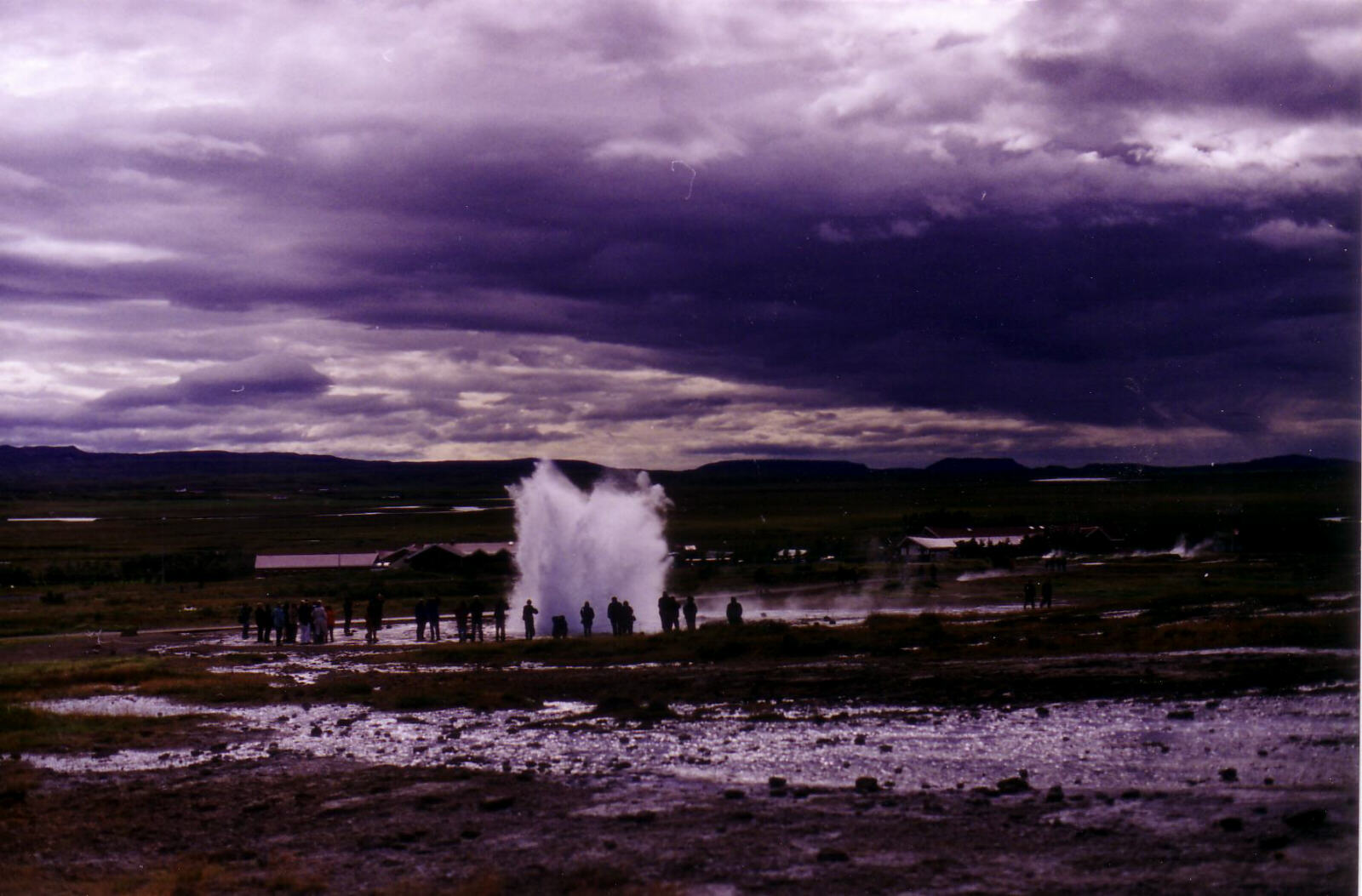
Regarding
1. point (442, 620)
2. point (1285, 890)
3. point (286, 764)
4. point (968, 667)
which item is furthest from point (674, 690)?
point (442, 620)

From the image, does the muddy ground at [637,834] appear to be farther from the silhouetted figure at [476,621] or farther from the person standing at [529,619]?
the silhouetted figure at [476,621]

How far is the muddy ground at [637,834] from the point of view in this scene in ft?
31.6

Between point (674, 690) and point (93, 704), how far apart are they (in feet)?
37.5

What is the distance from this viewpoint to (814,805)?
1216 centimetres

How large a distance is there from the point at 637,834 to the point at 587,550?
108 feet

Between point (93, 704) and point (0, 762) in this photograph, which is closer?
point (0, 762)

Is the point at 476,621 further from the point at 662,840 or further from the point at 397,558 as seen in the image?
the point at 397,558

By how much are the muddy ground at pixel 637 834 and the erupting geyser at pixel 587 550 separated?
27.2m

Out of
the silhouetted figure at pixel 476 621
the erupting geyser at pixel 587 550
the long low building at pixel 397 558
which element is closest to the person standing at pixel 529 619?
the silhouetted figure at pixel 476 621

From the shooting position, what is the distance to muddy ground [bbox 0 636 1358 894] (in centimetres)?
962

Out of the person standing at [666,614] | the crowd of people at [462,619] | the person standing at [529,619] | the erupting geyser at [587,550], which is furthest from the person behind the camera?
the erupting geyser at [587,550]

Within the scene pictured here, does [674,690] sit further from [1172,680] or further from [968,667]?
[1172,680]

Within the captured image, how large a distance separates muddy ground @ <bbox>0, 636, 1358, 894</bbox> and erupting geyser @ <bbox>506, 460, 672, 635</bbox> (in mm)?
27246

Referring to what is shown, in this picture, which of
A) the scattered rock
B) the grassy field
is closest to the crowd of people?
the grassy field
